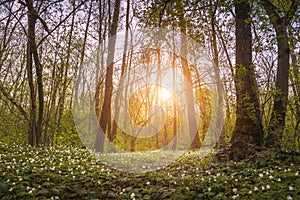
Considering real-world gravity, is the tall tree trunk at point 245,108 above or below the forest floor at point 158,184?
above

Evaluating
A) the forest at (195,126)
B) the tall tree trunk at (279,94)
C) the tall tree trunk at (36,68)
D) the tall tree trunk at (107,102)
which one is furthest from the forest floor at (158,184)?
the tall tree trunk at (107,102)

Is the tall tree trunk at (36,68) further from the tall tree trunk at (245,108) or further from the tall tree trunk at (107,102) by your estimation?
the tall tree trunk at (245,108)

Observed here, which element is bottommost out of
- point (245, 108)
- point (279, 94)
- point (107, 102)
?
point (245, 108)

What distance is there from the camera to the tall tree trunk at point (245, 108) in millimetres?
6598

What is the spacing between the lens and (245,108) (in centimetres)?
666

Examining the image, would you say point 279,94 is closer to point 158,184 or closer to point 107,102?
point 158,184

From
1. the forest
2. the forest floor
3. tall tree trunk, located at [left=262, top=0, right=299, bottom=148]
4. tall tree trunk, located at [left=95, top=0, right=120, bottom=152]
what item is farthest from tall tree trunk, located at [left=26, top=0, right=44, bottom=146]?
tall tree trunk, located at [left=262, top=0, right=299, bottom=148]

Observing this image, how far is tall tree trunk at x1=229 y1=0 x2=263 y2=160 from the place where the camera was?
21.6ft

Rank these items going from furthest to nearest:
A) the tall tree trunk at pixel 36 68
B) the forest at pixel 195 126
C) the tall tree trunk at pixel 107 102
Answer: the tall tree trunk at pixel 107 102 → the tall tree trunk at pixel 36 68 → the forest at pixel 195 126

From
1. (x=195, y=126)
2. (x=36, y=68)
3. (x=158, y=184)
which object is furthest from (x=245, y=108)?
(x=195, y=126)

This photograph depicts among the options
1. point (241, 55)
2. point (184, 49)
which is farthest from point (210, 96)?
point (241, 55)

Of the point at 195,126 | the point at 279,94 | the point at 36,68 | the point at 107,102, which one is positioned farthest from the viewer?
the point at 195,126

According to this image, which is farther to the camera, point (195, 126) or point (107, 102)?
point (195, 126)

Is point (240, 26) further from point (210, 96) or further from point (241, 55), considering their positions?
point (210, 96)
